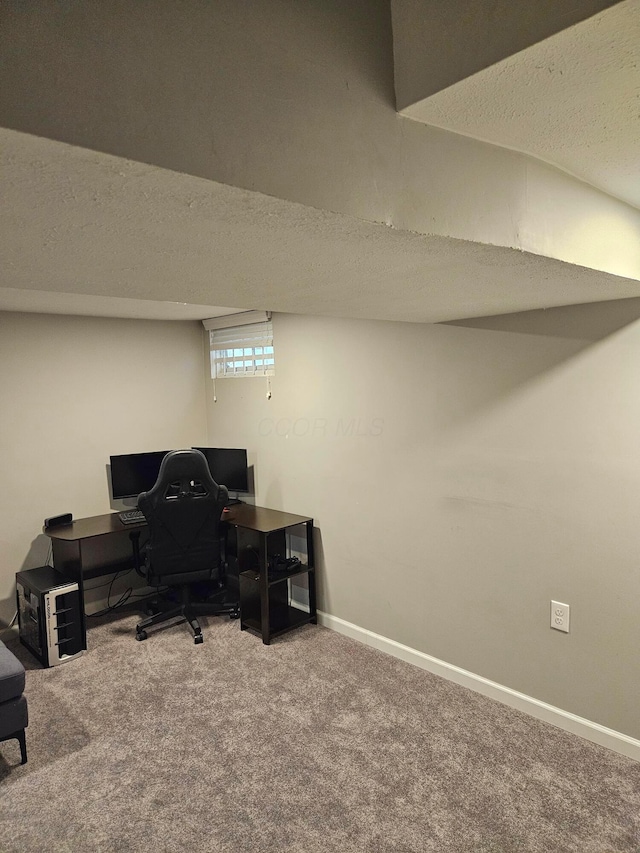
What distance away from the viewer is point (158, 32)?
668mm

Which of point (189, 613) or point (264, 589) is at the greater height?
point (264, 589)

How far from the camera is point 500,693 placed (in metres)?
2.75

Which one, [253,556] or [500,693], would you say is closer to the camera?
[500,693]

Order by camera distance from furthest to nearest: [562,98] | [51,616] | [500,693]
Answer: [51,616] < [500,693] < [562,98]

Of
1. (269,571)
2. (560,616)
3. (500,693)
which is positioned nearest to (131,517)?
(269,571)

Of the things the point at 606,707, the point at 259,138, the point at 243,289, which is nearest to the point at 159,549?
the point at 243,289

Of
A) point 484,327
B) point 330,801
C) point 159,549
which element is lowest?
point 330,801

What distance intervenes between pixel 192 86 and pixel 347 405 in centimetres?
279

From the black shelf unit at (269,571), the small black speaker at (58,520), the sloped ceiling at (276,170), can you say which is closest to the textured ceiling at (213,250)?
the sloped ceiling at (276,170)

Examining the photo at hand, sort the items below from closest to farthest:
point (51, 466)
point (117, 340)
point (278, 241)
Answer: point (278, 241) < point (51, 466) < point (117, 340)

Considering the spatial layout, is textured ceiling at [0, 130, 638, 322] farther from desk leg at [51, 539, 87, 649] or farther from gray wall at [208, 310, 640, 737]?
desk leg at [51, 539, 87, 649]

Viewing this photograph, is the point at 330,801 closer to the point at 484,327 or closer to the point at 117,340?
the point at 484,327

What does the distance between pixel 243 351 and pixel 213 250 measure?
312 centimetres

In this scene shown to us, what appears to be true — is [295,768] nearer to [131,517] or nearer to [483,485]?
[483,485]
